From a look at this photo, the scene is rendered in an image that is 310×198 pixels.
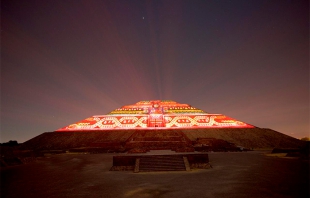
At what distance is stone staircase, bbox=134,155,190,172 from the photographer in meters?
10.0

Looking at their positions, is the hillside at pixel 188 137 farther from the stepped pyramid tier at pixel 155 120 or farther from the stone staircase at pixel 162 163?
the stone staircase at pixel 162 163

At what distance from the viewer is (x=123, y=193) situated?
637 cm

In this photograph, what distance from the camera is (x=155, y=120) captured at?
33.4 meters

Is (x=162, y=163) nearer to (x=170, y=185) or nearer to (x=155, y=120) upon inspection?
(x=170, y=185)

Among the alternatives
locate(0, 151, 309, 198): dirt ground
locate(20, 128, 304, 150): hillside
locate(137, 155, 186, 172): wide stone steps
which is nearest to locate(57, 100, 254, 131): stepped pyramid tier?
locate(20, 128, 304, 150): hillside

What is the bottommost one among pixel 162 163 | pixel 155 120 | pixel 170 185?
pixel 170 185

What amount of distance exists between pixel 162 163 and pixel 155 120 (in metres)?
22.8

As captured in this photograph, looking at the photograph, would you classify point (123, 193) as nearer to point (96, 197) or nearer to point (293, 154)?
point (96, 197)

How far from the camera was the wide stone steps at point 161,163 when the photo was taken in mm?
10078

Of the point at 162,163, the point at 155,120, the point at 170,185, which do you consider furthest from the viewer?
the point at 155,120

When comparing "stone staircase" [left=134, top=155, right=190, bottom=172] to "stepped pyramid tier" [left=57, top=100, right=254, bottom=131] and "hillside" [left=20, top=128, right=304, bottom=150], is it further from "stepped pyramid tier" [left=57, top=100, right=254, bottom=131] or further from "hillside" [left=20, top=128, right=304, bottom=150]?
"stepped pyramid tier" [left=57, top=100, right=254, bottom=131]

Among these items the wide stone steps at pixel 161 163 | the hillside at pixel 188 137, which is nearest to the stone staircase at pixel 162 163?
the wide stone steps at pixel 161 163

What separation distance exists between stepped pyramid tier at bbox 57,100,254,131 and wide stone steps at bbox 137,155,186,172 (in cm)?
2024

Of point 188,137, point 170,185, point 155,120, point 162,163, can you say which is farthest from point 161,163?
point 155,120
